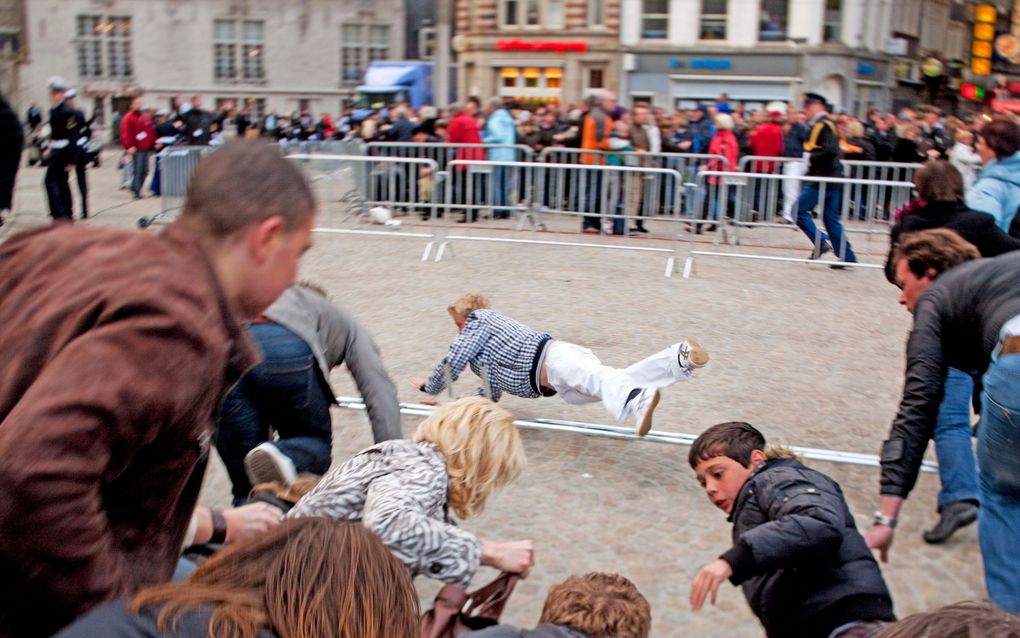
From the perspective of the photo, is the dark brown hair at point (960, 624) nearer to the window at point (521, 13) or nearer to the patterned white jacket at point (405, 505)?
the patterned white jacket at point (405, 505)

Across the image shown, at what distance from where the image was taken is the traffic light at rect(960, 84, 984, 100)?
46406 mm

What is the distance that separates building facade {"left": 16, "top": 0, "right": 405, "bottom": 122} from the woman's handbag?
41.5m

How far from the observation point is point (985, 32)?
155 ft

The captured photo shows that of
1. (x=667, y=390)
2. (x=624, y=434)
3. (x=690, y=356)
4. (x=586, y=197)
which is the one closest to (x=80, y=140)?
(x=586, y=197)

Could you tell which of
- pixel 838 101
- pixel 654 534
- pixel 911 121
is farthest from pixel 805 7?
pixel 654 534

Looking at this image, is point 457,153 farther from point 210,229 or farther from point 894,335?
point 210,229

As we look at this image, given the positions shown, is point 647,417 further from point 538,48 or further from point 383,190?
point 538,48

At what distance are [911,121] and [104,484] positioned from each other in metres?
20.4

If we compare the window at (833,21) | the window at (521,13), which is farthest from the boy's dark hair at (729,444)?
the window at (521,13)

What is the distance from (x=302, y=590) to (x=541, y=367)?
415 centimetres

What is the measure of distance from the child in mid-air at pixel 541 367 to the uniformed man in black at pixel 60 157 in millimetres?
9001

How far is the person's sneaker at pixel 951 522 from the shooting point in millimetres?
4500

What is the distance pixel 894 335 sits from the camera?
855 cm

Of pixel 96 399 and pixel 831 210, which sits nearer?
pixel 96 399
